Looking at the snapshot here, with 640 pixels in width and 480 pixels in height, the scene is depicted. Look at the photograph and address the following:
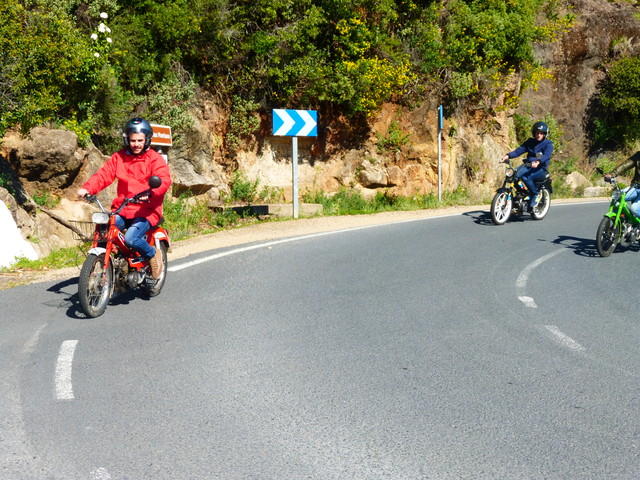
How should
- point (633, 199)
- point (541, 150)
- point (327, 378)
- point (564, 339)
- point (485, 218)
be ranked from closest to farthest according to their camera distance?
point (327, 378) < point (564, 339) < point (633, 199) < point (541, 150) < point (485, 218)

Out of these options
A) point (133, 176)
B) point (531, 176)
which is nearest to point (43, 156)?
point (133, 176)

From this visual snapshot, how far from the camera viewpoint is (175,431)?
162 inches

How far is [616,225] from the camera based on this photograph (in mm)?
10656

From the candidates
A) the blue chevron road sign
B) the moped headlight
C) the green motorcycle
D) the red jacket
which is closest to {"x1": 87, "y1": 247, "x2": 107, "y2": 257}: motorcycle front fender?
the moped headlight

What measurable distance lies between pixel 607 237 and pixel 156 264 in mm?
7079

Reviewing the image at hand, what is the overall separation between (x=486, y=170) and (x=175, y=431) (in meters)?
20.5

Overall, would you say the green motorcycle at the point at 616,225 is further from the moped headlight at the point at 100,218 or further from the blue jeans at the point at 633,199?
the moped headlight at the point at 100,218

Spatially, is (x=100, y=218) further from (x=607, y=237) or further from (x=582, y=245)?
(x=582, y=245)

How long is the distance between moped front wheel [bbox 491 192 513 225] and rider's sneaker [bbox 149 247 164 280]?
8.58m

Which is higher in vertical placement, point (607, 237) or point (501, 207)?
point (501, 207)

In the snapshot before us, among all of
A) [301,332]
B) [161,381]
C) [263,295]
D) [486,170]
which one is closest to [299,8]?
[486,170]

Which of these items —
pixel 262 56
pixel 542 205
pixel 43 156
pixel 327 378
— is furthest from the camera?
pixel 262 56

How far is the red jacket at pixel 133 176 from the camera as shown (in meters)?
7.19

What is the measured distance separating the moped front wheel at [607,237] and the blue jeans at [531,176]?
436cm
